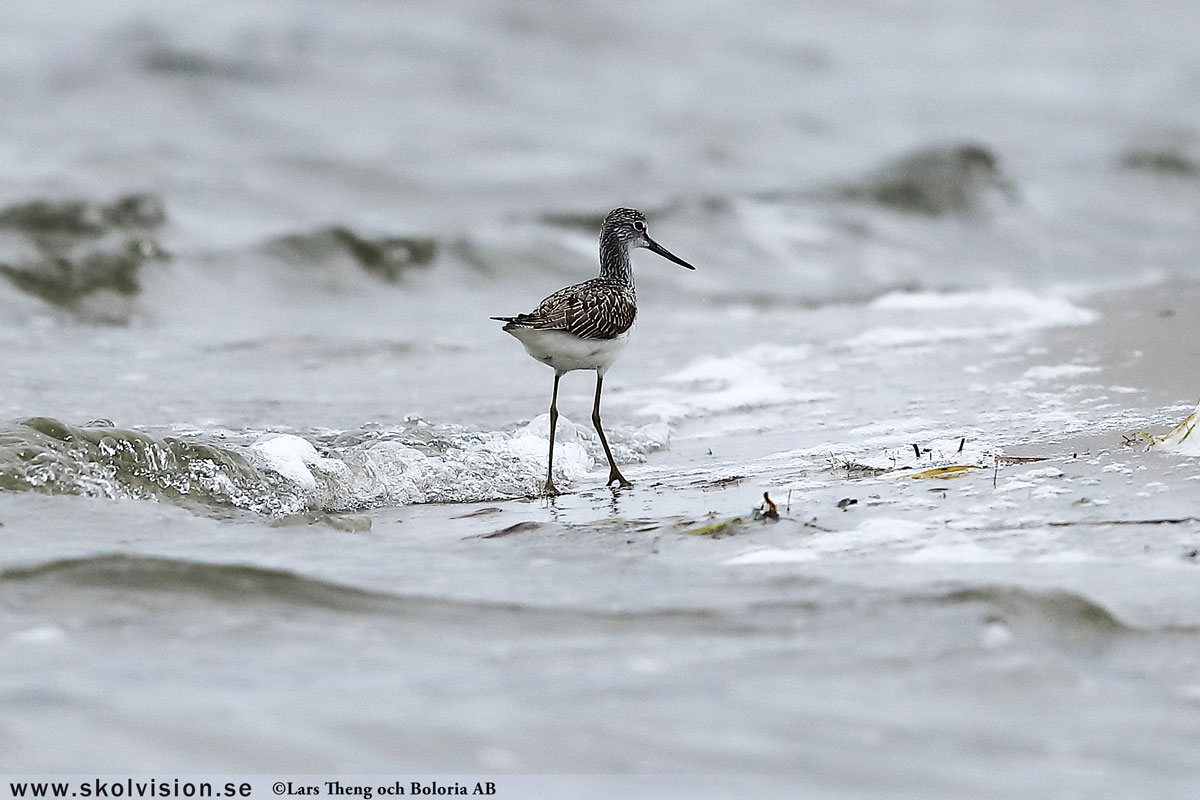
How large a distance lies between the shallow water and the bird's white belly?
46 centimetres

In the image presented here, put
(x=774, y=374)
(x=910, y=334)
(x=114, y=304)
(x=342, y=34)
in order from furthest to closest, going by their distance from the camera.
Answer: (x=342, y=34), (x=114, y=304), (x=910, y=334), (x=774, y=374)

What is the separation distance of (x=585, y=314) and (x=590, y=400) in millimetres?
1987

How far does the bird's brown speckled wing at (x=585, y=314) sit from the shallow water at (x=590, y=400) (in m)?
0.66

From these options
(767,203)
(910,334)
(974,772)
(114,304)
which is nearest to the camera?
(974,772)

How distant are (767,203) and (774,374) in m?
6.65

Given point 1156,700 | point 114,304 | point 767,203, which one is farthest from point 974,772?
point 767,203

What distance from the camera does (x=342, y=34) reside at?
56.3 feet

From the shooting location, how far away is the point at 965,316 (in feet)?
34.4

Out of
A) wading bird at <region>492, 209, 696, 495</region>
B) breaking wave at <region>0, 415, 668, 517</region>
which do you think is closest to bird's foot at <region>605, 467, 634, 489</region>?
wading bird at <region>492, 209, 696, 495</region>

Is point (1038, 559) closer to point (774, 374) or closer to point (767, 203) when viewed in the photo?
point (774, 374)

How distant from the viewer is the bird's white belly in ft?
20.1

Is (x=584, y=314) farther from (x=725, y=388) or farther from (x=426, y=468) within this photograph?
(x=725, y=388)

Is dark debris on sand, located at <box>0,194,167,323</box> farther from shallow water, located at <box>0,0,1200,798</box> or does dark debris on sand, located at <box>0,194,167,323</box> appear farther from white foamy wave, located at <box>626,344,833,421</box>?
white foamy wave, located at <box>626,344,833,421</box>

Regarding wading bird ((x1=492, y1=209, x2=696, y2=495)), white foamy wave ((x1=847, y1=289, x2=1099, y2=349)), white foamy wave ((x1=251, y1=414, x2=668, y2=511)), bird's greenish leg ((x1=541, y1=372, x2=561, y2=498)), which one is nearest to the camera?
white foamy wave ((x1=251, y1=414, x2=668, y2=511))
